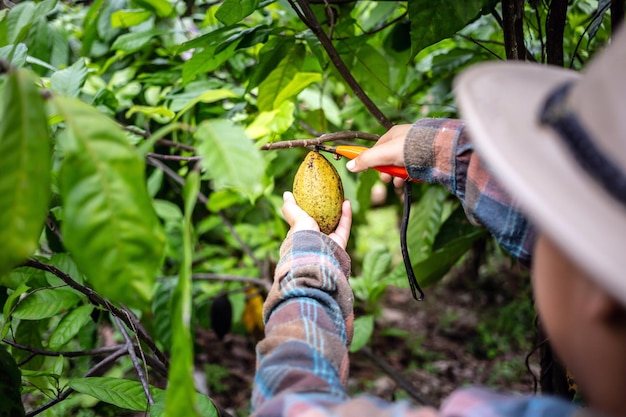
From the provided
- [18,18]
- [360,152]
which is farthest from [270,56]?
[18,18]

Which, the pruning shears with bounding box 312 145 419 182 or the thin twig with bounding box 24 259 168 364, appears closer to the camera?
the pruning shears with bounding box 312 145 419 182

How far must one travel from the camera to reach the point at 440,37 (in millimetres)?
1110

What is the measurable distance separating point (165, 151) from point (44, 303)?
762mm

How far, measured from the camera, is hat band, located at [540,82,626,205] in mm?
527

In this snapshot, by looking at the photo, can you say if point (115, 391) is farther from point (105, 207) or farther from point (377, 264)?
point (377, 264)

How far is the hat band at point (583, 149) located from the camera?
527mm

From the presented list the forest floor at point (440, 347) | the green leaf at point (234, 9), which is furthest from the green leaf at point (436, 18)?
the forest floor at point (440, 347)

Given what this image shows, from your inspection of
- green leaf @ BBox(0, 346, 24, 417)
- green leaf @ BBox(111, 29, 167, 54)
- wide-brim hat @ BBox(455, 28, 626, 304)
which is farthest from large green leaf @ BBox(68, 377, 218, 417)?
green leaf @ BBox(111, 29, 167, 54)

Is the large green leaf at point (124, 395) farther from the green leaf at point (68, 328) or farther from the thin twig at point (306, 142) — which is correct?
the thin twig at point (306, 142)

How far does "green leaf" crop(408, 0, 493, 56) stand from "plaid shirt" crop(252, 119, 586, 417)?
18 centimetres

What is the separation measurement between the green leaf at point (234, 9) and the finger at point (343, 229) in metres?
0.46

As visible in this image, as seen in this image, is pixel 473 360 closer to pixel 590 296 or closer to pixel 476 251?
pixel 476 251

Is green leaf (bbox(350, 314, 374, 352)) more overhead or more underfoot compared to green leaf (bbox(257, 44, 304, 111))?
more underfoot

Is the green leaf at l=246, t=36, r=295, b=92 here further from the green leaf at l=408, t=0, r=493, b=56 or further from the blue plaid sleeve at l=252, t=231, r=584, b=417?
the blue plaid sleeve at l=252, t=231, r=584, b=417
